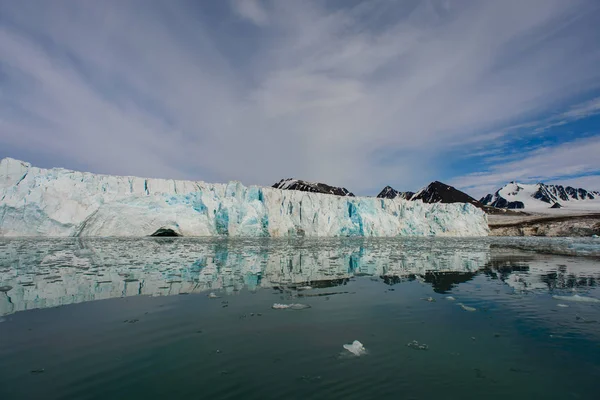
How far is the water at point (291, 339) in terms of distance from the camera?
3529mm

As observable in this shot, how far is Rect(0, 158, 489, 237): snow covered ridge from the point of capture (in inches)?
1248

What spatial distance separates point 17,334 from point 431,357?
6114mm

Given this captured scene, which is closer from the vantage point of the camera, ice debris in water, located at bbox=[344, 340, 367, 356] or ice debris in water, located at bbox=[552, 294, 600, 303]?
ice debris in water, located at bbox=[344, 340, 367, 356]

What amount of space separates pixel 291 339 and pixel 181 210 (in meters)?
33.9

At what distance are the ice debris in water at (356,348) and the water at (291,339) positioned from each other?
10 centimetres

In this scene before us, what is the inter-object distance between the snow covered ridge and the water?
26.5m

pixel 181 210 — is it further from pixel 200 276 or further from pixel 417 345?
pixel 417 345

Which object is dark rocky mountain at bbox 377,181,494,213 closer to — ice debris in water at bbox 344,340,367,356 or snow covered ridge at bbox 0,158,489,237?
snow covered ridge at bbox 0,158,489,237

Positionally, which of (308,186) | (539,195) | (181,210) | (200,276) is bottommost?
(200,276)

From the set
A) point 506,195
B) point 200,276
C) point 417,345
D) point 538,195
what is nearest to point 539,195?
point 538,195

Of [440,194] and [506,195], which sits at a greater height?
[506,195]

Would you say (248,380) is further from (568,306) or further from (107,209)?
(107,209)

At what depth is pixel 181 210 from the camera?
36281 mm

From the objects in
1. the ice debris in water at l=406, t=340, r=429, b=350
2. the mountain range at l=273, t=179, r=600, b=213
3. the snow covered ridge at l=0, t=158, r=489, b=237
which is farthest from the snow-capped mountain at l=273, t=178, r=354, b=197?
the ice debris in water at l=406, t=340, r=429, b=350
